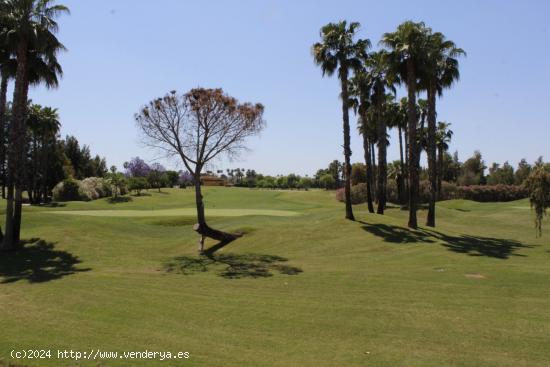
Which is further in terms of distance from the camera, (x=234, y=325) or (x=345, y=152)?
(x=345, y=152)

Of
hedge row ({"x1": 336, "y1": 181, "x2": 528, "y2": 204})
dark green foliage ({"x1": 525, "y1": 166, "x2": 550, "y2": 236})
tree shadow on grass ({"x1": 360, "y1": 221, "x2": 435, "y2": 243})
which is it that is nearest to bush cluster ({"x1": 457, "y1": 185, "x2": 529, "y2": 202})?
hedge row ({"x1": 336, "y1": 181, "x2": 528, "y2": 204})

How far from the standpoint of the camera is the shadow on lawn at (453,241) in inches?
853

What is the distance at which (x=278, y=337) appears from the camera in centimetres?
989

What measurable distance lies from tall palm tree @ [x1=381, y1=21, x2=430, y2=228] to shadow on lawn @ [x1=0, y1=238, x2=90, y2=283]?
66.9ft

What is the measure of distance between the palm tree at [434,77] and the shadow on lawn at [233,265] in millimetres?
15083

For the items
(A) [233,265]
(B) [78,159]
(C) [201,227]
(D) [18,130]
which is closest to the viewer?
(A) [233,265]

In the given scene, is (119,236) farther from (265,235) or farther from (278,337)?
(278,337)

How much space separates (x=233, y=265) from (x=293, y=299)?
25.7 ft

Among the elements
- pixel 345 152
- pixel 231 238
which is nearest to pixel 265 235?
pixel 231 238

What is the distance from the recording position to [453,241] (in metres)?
24.7

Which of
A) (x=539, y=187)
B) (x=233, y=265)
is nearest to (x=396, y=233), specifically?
(x=539, y=187)

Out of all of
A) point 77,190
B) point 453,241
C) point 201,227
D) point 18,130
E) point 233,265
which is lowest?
point 233,265

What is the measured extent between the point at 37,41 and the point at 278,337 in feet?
74.5

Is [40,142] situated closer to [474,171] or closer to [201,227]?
[201,227]
